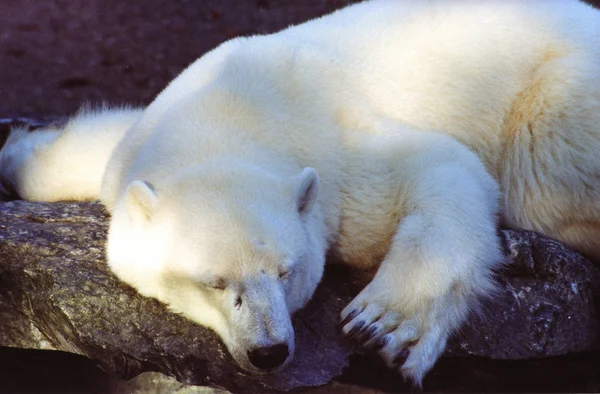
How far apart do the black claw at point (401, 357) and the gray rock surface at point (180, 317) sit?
0.57 ft

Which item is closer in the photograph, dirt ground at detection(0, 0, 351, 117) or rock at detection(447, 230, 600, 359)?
rock at detection(447, 230, 600, 359)

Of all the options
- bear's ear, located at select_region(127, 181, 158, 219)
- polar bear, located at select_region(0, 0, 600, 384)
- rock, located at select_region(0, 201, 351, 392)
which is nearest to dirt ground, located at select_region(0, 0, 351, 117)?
polar bear, located at select_region(0, 0, 600, 384)

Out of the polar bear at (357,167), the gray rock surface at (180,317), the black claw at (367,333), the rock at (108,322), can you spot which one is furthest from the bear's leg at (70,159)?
the black claw at (367,333)

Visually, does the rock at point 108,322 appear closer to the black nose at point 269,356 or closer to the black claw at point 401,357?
the black claw at point 401,357

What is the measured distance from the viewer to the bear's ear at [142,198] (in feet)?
9.37

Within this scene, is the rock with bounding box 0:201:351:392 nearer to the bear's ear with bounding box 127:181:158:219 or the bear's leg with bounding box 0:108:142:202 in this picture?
the bear's ear with bounding box 127:181:158:219

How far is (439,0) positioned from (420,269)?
5.45 ft

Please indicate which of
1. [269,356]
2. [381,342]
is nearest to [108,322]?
[269,356]

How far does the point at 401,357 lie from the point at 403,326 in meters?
0.11

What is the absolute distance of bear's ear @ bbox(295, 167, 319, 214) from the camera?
116 inches

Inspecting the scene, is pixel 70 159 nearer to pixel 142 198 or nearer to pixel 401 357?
pixel 142 198

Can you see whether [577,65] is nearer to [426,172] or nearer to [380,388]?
[426,172]

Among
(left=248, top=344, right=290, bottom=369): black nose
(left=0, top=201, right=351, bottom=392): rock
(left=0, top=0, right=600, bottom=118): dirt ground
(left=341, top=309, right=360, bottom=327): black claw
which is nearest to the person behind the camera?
(left=248, top=344, right=290, bottom=369): black nose

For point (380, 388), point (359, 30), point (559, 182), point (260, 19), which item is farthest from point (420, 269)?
point (260, 19)
